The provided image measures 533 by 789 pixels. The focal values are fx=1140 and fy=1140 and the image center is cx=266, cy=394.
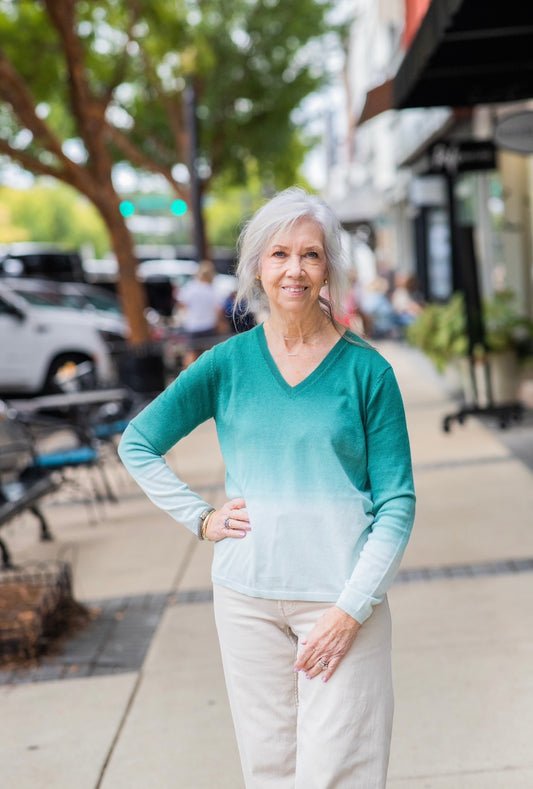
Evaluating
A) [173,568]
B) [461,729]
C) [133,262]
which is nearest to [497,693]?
[461,729]

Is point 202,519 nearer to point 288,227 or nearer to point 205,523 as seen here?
point 205,523

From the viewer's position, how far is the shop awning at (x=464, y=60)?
7262mm

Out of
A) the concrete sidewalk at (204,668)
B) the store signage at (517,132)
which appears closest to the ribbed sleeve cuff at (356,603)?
the concrete sidewalk at (204,668)

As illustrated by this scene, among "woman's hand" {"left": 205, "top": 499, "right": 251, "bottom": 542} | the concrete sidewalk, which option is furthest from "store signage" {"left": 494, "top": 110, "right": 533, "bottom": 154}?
"woman's hand" {"left": 205, "top": 499, "right": 251, "bottom": 542}

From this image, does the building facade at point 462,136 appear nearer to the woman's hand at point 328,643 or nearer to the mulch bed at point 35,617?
the mulch bed at point 35,617

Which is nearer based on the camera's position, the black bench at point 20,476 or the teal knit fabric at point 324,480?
the teal knit fabric at point 324,480

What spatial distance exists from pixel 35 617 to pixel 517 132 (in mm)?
6173

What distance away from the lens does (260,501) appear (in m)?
2.52

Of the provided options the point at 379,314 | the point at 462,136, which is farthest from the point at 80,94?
the point at 379,314

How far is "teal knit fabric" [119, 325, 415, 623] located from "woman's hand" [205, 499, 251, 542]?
2 centimetres

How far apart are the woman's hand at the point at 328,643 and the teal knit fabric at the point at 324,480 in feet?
0.10

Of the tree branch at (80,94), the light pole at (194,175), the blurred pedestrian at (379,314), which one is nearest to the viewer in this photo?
the tree branch at (80,94)

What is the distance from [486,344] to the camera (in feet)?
35.0

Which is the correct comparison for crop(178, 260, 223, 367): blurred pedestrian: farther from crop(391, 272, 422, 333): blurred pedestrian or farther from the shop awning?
crop(391, 272, 422, 333): blurred pedestrian
